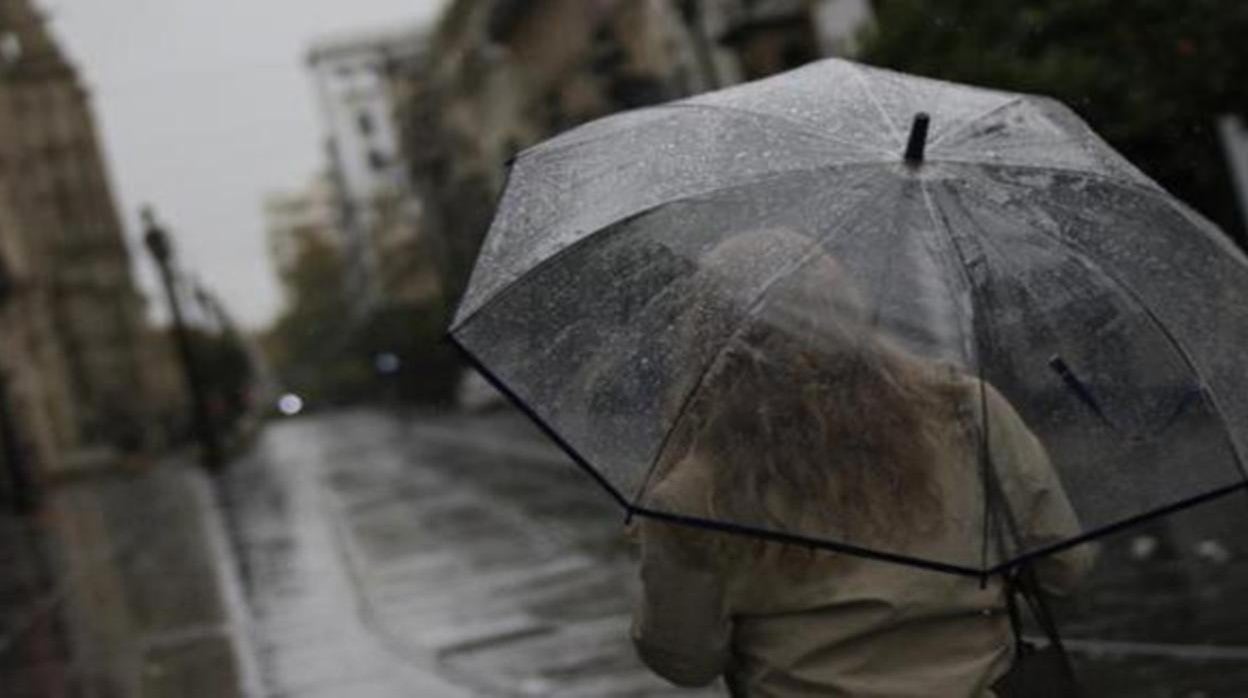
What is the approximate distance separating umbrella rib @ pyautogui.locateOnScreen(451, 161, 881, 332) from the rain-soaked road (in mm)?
930

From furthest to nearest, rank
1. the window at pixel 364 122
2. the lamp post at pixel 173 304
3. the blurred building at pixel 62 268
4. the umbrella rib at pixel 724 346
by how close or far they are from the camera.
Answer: the window at pixel 364 122
the blurred building at pixel 62 268
the lamp post at pixel 173 304
the umbrella rib at pixel 724 346

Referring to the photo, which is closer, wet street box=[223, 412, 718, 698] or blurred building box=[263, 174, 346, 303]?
wet street box=[223, 412, 718, 698]

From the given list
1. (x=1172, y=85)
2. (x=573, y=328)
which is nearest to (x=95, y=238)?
(x=1172, y=85)

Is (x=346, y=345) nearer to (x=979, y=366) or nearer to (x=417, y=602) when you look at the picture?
(x=417, y=602)

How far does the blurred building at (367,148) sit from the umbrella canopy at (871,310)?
10292 cm

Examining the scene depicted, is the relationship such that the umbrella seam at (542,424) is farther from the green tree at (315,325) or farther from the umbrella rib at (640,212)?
the green tree at (315,325)

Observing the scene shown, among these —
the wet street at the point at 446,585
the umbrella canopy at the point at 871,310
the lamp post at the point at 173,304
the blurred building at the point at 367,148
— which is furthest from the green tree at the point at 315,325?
the umbrella canopy at the point at 871,310

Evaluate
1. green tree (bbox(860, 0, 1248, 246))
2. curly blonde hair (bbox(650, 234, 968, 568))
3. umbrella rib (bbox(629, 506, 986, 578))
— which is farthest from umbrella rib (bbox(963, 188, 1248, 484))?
green tree (bbox(860, 0, 1248, 246))

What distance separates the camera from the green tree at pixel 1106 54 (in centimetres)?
1417

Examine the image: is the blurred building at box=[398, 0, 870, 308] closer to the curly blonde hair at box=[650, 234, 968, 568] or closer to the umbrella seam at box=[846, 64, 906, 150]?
the umbrella seam at box=[846, 64, 906, 150]

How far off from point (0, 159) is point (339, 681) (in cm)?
5249

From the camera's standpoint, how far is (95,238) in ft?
272

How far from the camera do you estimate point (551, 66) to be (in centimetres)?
5684

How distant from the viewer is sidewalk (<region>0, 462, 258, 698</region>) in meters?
11.6
